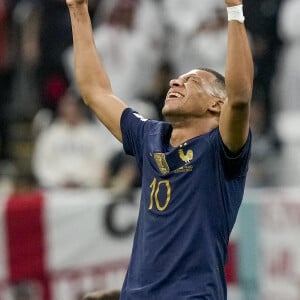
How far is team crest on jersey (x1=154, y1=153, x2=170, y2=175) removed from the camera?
5430 mm

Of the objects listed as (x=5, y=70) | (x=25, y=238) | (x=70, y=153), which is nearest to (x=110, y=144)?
(x=70, y=153)

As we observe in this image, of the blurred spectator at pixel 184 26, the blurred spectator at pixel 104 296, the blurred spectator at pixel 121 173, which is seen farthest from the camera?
the blurred spectator at pixel 184 26

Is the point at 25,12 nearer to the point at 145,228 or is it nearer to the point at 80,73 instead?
the point at 80,73

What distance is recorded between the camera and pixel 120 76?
12.2 metres

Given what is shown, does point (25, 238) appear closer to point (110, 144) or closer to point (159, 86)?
point (110, 144)

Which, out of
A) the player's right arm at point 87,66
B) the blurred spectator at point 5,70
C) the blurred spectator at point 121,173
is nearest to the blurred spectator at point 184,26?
the blurred spectator at point 121,173

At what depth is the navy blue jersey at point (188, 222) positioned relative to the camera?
5.26 metres

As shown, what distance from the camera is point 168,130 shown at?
565 cm

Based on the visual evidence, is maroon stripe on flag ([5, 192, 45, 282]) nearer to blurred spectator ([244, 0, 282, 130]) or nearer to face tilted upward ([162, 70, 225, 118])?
blurred spectator ([244, 0, 282, 130])

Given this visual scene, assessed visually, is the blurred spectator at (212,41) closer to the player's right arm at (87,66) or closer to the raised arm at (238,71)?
the player's right arm at (87,66)

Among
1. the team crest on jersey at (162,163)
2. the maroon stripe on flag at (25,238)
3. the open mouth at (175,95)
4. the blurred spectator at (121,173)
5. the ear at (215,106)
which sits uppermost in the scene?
the open mouth at (175,95)

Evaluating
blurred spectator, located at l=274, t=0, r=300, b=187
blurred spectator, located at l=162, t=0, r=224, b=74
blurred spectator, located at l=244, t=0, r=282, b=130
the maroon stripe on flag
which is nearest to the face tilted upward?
the maroon stripe on flag

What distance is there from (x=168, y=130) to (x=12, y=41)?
25.4 ft

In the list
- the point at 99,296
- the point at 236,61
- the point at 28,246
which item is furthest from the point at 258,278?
the point at 236,61
